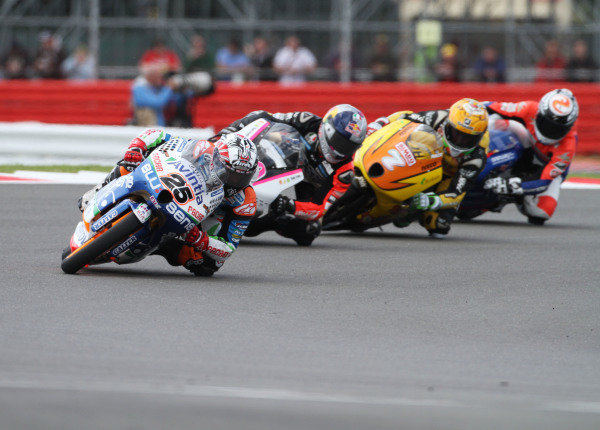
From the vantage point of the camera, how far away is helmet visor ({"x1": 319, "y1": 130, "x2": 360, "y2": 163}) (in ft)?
33.8

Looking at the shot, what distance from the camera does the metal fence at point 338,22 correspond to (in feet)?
64.4

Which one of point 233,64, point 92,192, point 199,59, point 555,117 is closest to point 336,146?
point 92,192

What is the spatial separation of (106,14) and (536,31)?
268 inches

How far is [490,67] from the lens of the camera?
1953cm

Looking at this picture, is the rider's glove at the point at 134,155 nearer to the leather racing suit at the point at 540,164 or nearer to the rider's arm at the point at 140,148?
the rider's arm at the point at 140,148

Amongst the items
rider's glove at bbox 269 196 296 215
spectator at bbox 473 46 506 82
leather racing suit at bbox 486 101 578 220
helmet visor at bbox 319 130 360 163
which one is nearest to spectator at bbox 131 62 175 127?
spectator at bbox 473 46 506 82

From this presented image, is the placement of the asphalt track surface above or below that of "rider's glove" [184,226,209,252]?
below

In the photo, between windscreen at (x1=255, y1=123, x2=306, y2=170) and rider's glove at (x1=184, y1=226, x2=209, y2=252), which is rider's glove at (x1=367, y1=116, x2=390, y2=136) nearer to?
windscreen at (x1=255, y1=123, x2=306, y2=170)

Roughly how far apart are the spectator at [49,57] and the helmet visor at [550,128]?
942 centimetres

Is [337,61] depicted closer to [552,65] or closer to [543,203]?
[552,65]

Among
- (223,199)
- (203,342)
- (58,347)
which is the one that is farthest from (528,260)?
(58,347)

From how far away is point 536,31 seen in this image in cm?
1964

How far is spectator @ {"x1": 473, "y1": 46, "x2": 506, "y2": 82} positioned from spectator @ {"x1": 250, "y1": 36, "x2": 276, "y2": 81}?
3255mm

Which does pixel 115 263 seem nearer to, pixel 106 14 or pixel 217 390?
pixel 217 390
